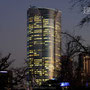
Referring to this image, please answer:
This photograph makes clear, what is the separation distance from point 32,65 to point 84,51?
58.9 m

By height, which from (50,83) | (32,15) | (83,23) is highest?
(32,15)

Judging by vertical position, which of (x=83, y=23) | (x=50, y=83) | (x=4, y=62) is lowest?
(x=50, y=83)

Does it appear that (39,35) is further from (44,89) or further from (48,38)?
(44,89)

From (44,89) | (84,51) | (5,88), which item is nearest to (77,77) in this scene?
(44,89)

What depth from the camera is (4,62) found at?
54.0 ft

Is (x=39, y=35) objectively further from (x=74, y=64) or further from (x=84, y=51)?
(x=84, y=51)

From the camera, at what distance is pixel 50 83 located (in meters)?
29.2

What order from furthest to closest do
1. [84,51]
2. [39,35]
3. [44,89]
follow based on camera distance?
[39,35], [44,89], [84,51]

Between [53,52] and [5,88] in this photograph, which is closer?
[5,88]

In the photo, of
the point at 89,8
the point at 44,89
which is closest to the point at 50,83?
the point at 44,89

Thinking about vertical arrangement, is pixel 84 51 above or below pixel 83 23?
below

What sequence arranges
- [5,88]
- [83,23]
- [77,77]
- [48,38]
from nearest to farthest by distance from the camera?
[83,23]
[5,88]
[77,77]
[48,38]

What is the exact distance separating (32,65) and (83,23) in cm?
6103

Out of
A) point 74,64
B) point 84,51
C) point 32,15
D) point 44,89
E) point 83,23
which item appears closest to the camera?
point 83,23
